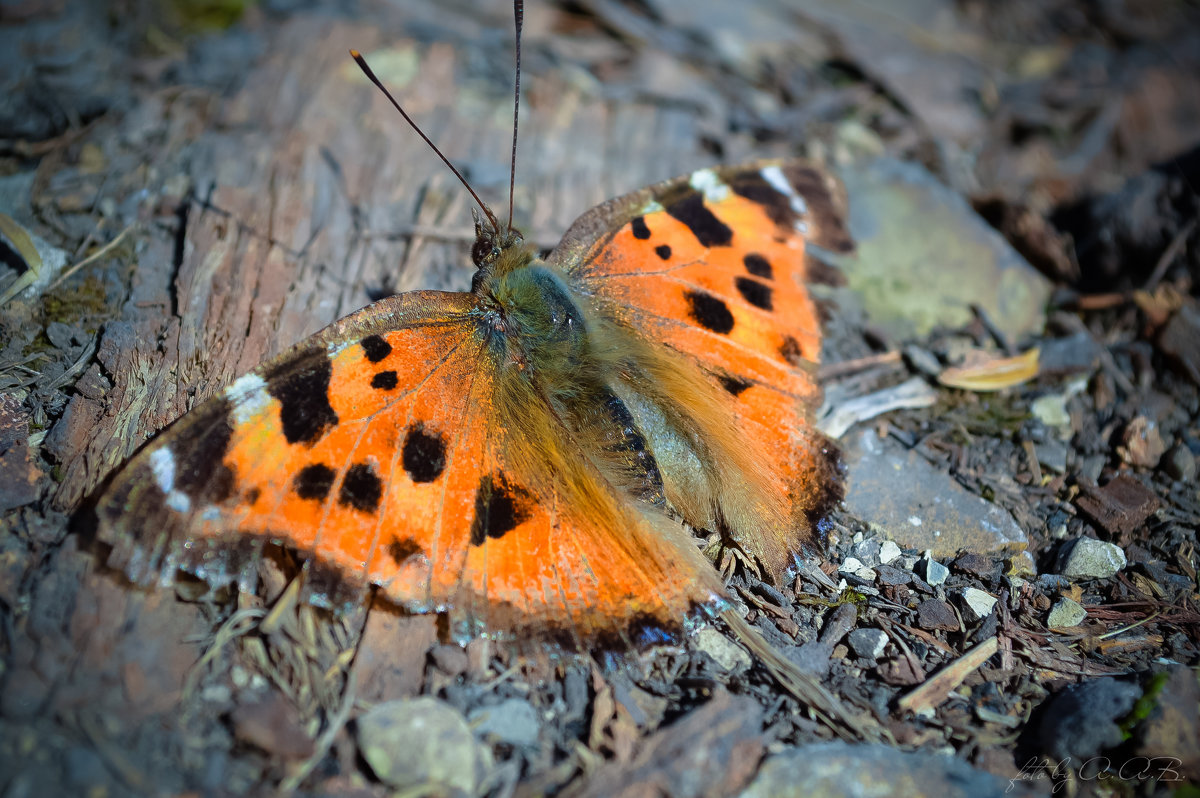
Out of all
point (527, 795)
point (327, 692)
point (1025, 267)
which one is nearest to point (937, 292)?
point (1025, 267)

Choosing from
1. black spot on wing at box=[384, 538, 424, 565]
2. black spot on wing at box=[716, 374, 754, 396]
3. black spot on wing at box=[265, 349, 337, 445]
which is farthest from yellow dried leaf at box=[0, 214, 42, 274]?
black spot on wing at box=[716, 374, 754, 396]

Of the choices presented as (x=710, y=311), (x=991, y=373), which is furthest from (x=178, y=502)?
(x=991, y=373)

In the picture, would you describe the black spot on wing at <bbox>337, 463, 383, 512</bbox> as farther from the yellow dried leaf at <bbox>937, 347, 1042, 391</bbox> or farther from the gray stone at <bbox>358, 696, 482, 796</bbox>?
the yellow dried leaf at <bbox>937, 347, 1042, 391</bbox>

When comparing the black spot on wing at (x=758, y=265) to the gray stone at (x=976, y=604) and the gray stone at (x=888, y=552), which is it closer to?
the gray stone at (x=888, y=552)

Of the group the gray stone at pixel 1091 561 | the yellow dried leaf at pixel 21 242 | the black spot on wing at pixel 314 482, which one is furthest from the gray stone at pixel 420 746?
the yellow dried leaf at pixel 21 242

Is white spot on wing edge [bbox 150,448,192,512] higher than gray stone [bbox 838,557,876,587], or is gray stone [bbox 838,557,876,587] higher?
white spot on wing edge [bbox 150,448,192,512]
